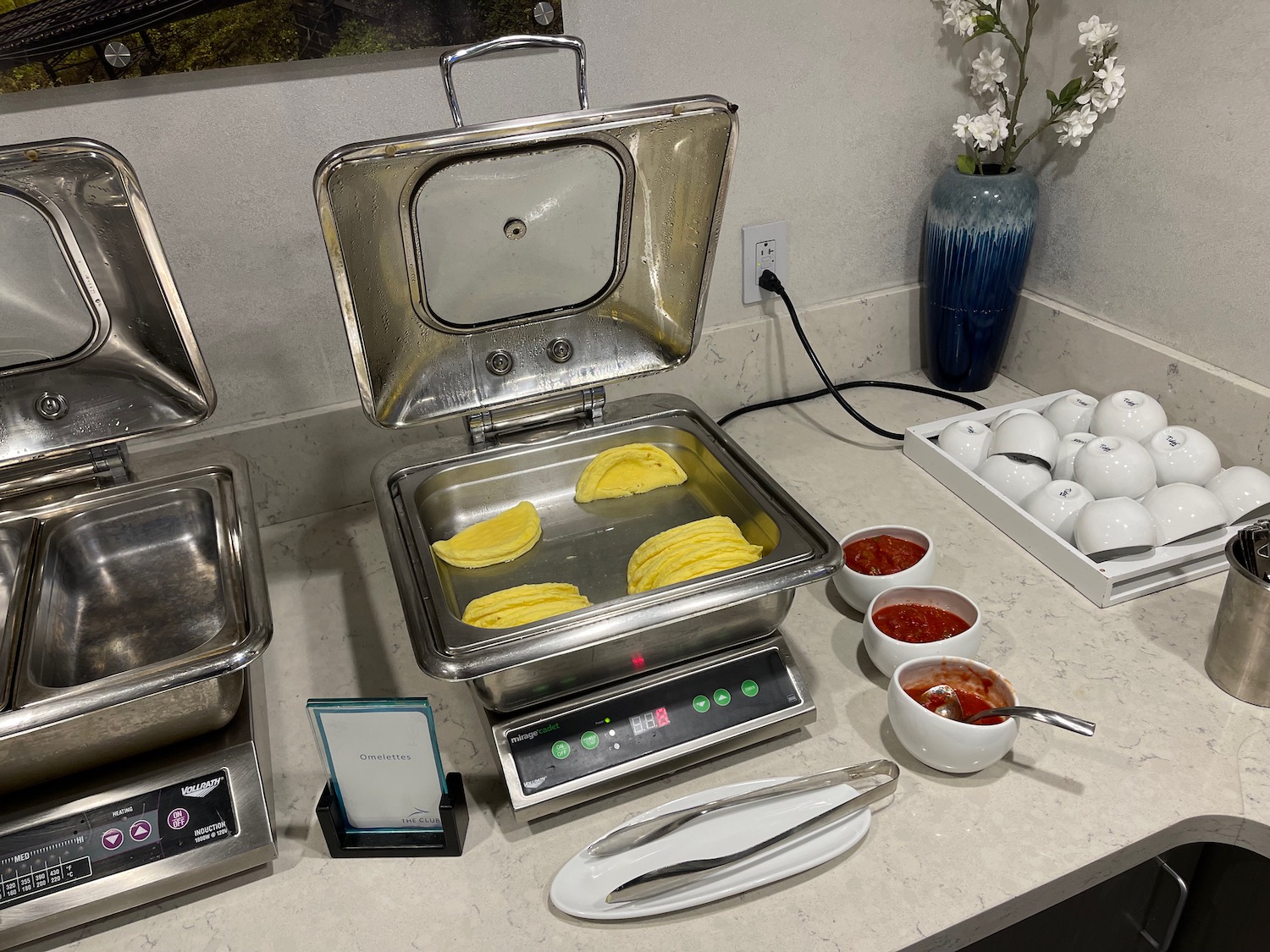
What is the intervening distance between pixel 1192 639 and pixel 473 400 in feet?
2.75

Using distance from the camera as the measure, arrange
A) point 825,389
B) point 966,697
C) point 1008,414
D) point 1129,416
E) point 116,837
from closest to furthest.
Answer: point 116,837, point 966,697, point 1129,416, point 1008,414, point 825,389

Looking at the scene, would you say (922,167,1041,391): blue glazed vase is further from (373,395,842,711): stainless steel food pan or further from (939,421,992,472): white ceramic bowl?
(373,395,842,711): stainless steel food pan

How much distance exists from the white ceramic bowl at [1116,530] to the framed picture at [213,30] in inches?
34.2

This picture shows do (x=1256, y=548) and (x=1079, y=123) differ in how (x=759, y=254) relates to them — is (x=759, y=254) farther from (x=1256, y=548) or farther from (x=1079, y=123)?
(x=1256, y=548)

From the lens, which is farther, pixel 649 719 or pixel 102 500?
pixel 102 500

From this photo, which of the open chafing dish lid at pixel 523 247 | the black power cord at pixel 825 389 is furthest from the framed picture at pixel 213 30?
the black power cord at pixel 825 389

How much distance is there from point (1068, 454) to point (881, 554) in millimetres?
331

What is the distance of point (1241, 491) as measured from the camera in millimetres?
1062

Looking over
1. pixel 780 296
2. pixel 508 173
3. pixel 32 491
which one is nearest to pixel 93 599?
pixel 32 491

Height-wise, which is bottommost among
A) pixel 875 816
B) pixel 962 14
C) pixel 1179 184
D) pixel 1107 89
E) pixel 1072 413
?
pixel 875 816

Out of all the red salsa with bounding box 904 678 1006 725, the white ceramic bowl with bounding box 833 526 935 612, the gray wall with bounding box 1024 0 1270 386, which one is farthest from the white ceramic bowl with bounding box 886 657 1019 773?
the gray wall with bounding box 1024 0 1270 386

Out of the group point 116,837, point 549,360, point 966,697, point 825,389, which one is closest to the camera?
point 116,837

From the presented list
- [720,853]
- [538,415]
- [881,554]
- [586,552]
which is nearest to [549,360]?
[538,415]

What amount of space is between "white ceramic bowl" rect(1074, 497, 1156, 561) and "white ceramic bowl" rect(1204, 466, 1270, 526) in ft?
0.40
